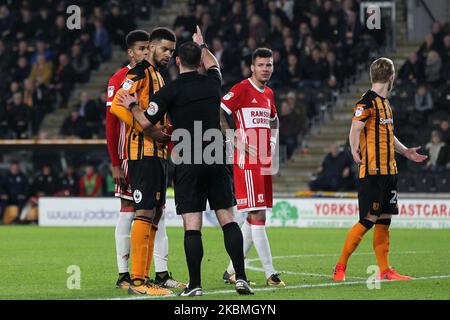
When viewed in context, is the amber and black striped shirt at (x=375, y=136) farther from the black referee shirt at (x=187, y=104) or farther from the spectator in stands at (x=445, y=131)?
the spectator in stands at (x=445, y=131)

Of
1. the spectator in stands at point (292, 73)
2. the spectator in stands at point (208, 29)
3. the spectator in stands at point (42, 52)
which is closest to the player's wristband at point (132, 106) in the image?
the spectator in stands at point (292, 73)

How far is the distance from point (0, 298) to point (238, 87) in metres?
3.42

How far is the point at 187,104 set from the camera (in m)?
8.96

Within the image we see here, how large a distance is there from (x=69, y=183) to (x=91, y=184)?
66 centimetres

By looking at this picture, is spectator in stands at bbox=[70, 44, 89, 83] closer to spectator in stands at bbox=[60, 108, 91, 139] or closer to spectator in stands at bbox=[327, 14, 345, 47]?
spectator in stands at bbox=[60, 108, 91, 139]

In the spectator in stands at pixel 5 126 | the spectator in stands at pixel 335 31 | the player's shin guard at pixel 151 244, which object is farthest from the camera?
the spectator in stands at pixel 5 126

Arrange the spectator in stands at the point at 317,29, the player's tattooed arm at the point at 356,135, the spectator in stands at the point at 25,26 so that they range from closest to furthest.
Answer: the player's tattooed arm at the point at 356,135 → the spectator in stands at the point at 317,29 → the spectator in stands at the point at 25,26

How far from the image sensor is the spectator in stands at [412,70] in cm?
2403

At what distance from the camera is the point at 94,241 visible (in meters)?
17.5

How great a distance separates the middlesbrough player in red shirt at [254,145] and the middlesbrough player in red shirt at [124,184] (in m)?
0.77

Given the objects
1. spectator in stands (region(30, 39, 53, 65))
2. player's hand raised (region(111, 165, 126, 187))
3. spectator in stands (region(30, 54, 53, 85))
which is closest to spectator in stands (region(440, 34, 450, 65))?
spectator in stands (region(30, 54, 53, 85))

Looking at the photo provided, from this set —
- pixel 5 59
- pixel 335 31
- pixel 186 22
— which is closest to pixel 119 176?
pixel 335 31

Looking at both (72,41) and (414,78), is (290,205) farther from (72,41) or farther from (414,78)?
Result: (72,41)
